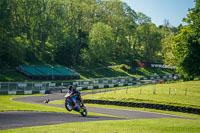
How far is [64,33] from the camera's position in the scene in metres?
91.4

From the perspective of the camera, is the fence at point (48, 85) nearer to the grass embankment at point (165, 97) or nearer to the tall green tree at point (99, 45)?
the grass embankment at point (165, 97)

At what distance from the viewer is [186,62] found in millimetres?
54094

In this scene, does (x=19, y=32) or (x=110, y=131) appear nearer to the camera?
(x=110, y=131)

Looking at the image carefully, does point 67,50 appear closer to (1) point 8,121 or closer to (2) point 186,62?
(2) point 186,62

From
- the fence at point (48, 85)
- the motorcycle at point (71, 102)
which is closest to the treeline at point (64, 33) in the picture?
the fence at point (48, 85)

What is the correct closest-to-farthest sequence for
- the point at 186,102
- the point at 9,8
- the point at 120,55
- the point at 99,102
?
the point at 186,102 → the point at 99,102 → the point at 9,8 → the point at 120,55

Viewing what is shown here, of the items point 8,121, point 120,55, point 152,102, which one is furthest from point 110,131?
point 120,55

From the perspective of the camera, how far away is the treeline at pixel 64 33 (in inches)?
2852

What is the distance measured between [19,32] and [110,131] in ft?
243

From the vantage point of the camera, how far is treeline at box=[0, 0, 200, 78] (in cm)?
7244

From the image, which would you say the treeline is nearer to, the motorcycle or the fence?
the fence

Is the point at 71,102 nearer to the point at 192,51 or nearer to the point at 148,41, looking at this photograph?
the point at 192,51

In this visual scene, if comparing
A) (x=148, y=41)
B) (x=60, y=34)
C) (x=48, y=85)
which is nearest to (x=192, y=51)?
(x=48, y=85)

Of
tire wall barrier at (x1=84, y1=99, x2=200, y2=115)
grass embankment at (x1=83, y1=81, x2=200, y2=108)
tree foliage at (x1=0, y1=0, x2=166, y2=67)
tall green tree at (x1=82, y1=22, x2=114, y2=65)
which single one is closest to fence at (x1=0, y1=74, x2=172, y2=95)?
grass embankment at (x1=83, y1=81, x2=200, y2=108)
